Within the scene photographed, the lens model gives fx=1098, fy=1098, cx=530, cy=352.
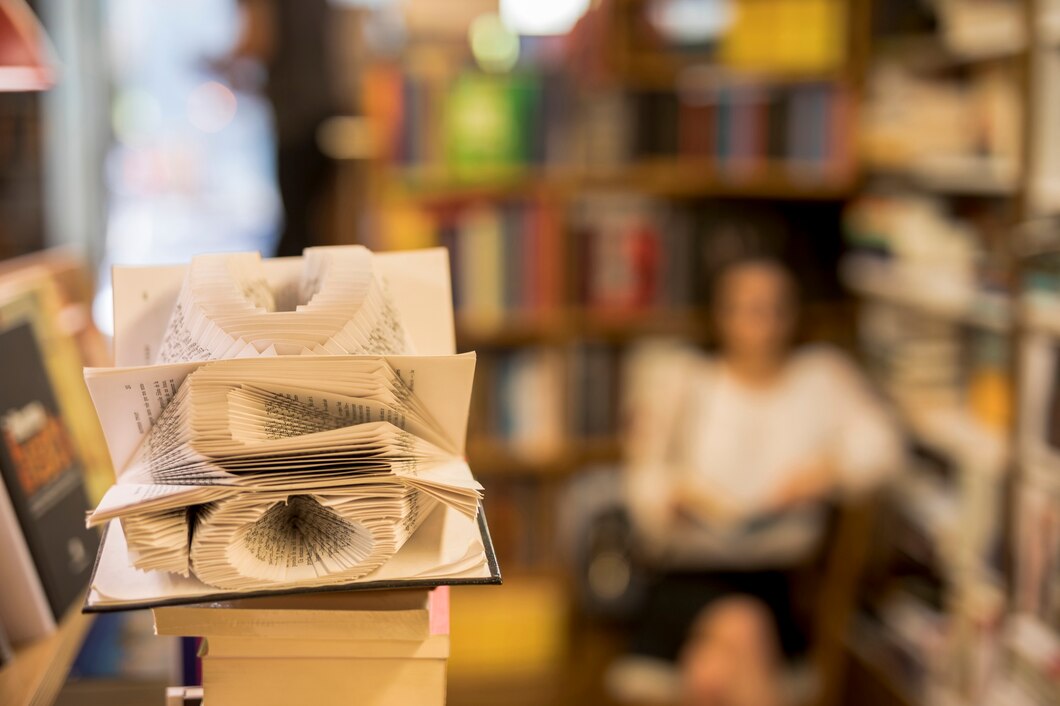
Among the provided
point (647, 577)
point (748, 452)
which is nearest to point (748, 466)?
point (748, 452)

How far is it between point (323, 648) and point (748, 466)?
222 centimetres

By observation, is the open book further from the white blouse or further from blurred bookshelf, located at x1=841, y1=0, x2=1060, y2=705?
the white blouse

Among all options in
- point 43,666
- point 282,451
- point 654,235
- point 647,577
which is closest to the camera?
point 282,451

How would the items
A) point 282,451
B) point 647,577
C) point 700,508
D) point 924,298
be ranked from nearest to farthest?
point 282,451, point 924,298, point 700,508, point 647,577

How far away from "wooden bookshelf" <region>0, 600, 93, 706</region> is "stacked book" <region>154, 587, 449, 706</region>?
7.0 inches

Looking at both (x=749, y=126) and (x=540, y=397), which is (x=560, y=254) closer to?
(x=540, y=397)

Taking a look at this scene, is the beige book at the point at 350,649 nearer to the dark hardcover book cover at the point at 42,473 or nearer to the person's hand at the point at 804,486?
the dark hardcover book cover at the point at 42,473

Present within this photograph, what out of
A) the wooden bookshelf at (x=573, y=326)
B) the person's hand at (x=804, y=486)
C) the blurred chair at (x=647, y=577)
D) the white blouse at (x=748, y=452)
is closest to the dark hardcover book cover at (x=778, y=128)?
the wooden bookshelf at (x=573, y=326)

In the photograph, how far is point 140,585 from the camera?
77 cm

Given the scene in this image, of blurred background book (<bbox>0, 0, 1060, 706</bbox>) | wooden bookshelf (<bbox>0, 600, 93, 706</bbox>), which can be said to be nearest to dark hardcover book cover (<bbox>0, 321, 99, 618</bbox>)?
wooden bookshelf (<bbox>0, 600, 93, 706</bbox>)

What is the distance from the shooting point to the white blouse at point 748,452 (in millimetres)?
2869

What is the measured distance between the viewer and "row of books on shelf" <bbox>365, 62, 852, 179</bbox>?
119 inches

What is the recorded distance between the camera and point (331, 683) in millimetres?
830

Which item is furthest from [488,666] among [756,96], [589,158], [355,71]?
[355,71]
